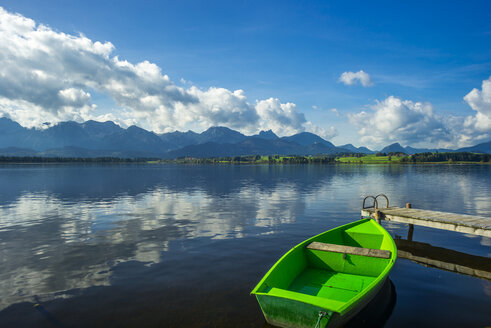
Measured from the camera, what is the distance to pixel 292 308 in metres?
9.64

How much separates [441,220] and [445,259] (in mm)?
3318

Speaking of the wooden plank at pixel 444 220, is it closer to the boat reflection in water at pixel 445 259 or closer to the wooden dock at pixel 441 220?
the wooden dock at pixel 441 220

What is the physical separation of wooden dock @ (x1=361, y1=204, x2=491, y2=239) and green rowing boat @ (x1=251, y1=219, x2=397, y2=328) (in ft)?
25.2

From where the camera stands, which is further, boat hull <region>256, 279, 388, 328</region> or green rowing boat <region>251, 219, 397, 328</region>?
green rowing boat <region>251, 219, 397, 328</region>

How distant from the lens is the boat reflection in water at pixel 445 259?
1773 centimetres

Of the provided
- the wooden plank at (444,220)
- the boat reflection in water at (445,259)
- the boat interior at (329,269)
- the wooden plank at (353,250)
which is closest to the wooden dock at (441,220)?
the wooden plank at (444,220)

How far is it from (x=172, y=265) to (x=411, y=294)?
14104 mm

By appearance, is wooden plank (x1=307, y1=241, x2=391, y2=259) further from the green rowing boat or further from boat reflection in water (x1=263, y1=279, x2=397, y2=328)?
boat reflection in water (x1=263, y1=279, x2=397, y2=328)

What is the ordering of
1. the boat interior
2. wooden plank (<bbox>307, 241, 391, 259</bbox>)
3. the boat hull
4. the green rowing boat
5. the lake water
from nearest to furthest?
the boat hull → the green rowing boat → the lake water → the boat interior → wooden plank (<bbox>307, 241, 391, 259</bbox>)

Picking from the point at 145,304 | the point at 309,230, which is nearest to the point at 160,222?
the point at 309,230

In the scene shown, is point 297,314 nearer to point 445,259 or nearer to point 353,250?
point 353,250

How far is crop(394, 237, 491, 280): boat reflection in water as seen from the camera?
17.7m

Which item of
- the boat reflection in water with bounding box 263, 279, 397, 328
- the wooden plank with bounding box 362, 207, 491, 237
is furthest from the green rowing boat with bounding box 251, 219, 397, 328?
the wooden plank with bounding box 362, 207, 491, 237

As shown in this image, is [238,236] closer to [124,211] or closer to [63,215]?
[124,211]
